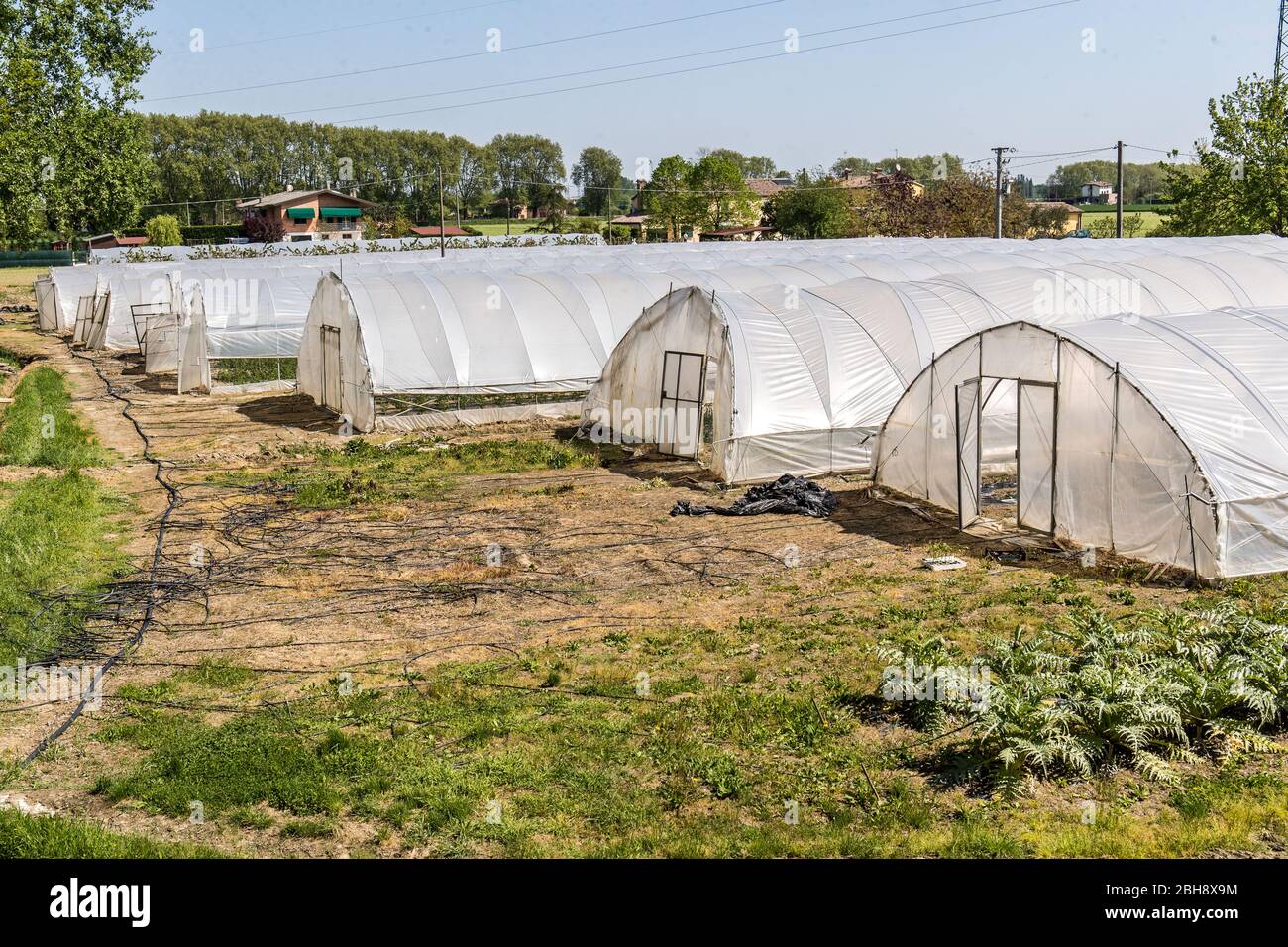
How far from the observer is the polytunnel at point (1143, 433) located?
13617 mm

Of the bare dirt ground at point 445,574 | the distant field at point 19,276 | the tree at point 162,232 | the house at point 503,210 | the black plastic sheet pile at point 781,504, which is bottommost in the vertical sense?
the bare dirt ground at point 445,574

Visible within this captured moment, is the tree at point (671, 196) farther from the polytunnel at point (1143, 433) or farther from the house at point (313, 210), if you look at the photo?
the polytunnel at point (1143, 433)

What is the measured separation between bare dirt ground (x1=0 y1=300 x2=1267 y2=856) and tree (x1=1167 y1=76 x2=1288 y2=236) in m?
36.3

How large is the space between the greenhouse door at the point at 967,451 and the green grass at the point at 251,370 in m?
21.9

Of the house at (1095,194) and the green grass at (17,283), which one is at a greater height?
the house at (1095,194)

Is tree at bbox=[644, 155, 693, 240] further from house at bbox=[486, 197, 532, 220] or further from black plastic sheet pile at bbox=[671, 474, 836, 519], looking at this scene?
black plastic sheet pile at bbox=[671, 474, 836, 519]

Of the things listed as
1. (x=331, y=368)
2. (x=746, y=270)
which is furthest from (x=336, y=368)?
(x=746, y=270)

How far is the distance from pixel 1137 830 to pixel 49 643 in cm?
1026

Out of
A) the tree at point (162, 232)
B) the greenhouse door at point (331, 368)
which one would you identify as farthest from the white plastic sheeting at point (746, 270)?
the tree at point (162, 232)

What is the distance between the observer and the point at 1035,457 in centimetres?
1574

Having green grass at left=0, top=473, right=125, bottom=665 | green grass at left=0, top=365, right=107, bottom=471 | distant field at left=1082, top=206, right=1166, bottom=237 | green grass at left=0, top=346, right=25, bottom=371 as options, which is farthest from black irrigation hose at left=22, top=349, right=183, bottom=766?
distant field at left=1082, top=206, right=1166, bottom=237

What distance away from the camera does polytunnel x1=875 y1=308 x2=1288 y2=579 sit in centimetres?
1362

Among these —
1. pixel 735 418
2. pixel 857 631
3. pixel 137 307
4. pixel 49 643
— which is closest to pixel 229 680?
pixel 49 643

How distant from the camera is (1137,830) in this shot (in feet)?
25.9
